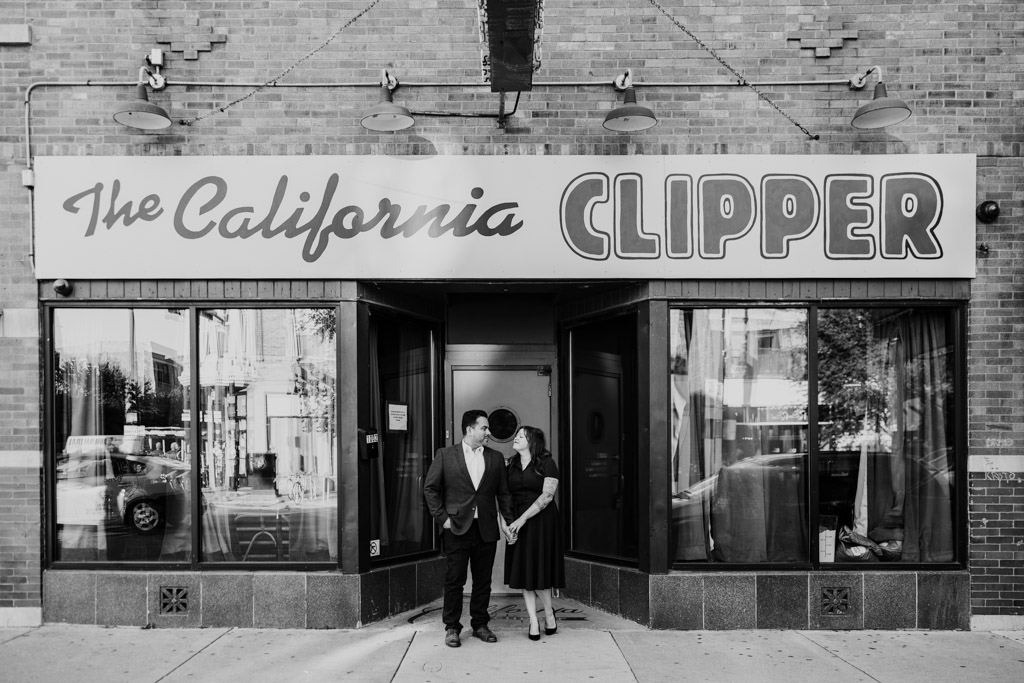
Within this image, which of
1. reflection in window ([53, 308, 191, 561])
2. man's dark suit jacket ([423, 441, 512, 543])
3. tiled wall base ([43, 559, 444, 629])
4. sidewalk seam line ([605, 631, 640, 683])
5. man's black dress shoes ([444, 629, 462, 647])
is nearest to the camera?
sidewalk seam line ([605, 631, 640, 683])

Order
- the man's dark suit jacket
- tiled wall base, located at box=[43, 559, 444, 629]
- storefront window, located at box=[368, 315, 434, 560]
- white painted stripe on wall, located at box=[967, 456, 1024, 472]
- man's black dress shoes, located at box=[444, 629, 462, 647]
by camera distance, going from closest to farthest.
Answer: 1. man's black dress shoes, located at box=[444, 629, 462, 647]
2. the man's dark suit jacket
3. tiled wall base, located at box=[43, 559, 444, 629]
4. white painted stripe on wall, located at box=[967, 456, 1024, 472]
5. storefront window, located at box=[368, 315, 434, 560]

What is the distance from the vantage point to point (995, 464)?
6828 mm

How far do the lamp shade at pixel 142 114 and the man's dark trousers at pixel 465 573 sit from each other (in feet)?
13.9

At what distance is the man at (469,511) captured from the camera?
6254 millimetres

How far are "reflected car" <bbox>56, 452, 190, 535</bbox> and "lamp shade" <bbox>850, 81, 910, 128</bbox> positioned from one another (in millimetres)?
6740

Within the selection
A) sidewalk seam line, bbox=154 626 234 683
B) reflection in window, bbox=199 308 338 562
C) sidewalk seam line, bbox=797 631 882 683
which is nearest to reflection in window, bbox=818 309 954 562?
Result: sidewalk seam line, bbox=797 631 882 683

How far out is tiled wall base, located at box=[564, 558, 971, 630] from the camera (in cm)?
671

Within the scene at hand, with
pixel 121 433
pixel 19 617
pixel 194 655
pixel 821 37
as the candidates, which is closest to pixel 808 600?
pixel 821 37

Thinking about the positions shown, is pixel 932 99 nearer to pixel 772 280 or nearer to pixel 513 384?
pixel 772 280

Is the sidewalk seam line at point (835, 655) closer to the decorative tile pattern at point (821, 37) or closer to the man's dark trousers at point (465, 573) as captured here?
the man's dark trousers at point (465, 573)

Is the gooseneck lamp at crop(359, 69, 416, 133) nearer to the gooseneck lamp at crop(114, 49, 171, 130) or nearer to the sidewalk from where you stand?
the gooseneck lamp at crop(114, 49, 171, 130)

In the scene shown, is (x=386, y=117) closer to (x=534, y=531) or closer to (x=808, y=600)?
(x=534, y=531)

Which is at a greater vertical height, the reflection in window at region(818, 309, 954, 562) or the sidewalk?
the reflection in window at region(818, 309, 954, 562)

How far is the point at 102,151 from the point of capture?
6.87 m
